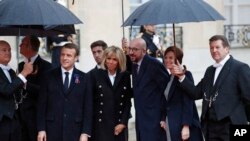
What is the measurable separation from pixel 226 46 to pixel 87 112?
170 centimetres

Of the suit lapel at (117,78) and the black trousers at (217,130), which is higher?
the suit lapel at (117,78)

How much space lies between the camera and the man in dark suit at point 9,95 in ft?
22.1

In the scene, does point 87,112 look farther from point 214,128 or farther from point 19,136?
point 214,128

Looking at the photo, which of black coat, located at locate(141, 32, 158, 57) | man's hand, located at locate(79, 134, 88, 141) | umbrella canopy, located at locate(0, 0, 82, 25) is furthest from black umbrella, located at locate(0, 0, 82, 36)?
black coat, located at locate(141, 32, 158, 57)

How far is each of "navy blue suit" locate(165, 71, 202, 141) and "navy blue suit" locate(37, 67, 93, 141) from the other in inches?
37.0

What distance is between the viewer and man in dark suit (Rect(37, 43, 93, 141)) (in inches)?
273

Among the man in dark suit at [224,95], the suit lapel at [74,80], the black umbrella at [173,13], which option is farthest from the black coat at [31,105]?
the man in dark suit at [224,95]

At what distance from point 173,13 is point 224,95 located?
1032 millimetres

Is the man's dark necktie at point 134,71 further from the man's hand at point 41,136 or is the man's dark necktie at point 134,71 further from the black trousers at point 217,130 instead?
the man's hand at point 41,136

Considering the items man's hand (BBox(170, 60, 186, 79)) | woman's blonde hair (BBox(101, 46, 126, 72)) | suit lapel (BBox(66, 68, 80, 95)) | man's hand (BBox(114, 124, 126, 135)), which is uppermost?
woman's blonde hair (BBox(101, 46, 126, 72))

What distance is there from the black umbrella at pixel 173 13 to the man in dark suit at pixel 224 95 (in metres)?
0.31

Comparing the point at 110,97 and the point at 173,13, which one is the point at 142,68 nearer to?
the point at 110,97

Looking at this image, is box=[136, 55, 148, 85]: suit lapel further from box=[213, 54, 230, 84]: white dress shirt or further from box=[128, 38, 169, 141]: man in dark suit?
box=[213, 54, 230, 84]: white dress shirt

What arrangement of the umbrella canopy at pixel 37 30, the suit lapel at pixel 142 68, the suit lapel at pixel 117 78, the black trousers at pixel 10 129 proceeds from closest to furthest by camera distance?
the black trousers at pixel 10 129 < the suit lapel at pixel 117 78 < the suit lapel at pixel 142 68 < the umbrella canopy at pixel 37 30
